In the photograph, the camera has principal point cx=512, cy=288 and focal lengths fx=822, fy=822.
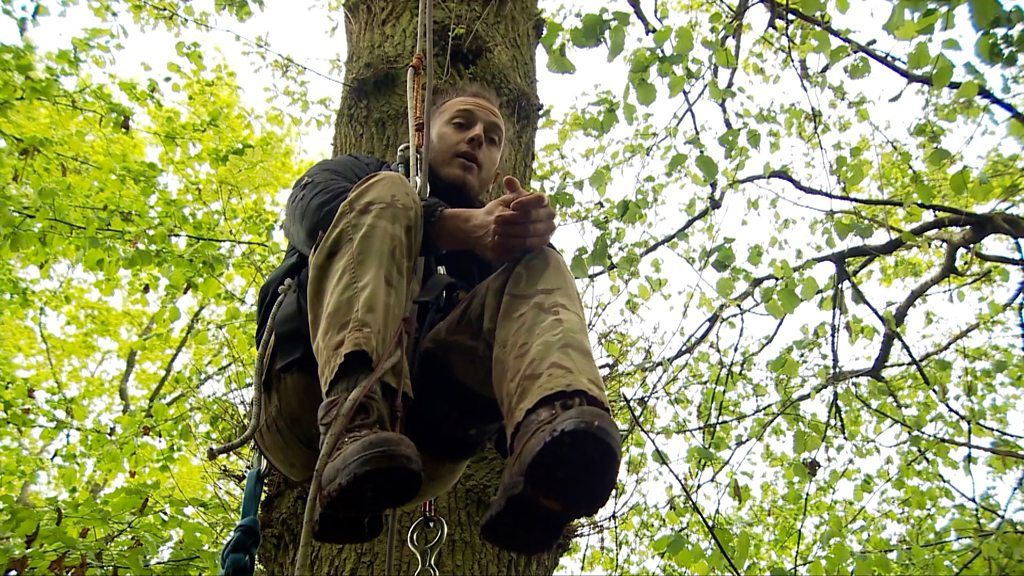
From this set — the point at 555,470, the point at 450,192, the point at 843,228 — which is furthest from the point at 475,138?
the point at 843,228

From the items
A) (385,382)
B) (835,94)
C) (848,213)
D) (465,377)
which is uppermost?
(835,94)

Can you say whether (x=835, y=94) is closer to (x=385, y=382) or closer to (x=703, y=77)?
(x=703, y=77)

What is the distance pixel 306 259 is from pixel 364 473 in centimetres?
90

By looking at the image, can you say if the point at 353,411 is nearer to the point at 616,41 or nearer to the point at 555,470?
the point at 555,470

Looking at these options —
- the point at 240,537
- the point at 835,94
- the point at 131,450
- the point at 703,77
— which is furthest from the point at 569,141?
the point at 240,537

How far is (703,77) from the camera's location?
11.8ft

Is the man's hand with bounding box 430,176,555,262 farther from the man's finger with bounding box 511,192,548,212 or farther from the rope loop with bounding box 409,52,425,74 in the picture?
the rope loop with bounding box 409,52,425,74

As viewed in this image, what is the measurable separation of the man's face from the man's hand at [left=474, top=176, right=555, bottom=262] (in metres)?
0.46

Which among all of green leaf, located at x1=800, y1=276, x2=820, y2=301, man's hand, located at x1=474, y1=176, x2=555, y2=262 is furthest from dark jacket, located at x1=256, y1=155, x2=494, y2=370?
green leaf, located at x1=800, y1=276, x2=820, y2=301

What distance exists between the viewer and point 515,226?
203 cm

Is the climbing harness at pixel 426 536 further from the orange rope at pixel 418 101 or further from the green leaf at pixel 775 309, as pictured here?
the green leaf at pixel 775 309

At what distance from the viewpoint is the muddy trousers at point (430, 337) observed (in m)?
1.79

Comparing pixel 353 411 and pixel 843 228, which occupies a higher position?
pixel 843 228

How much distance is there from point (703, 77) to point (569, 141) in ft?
9.60
